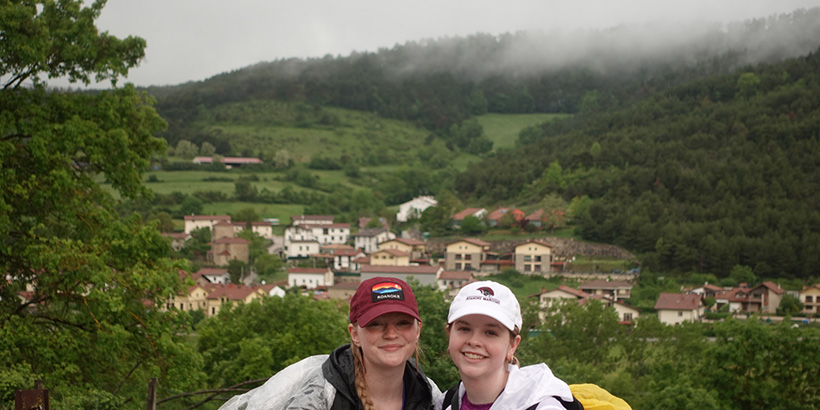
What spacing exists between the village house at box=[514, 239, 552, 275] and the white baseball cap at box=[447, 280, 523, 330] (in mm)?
60534

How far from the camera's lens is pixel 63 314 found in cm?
927

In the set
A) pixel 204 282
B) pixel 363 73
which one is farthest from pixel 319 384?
pixel 363 73

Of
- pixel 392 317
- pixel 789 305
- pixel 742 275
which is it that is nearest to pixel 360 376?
pixel 392 317

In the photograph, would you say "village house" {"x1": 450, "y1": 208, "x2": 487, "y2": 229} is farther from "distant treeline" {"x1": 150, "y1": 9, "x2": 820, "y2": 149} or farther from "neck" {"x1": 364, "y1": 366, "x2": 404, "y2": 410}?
"neck" {"x1": 364, "y1": 366, "x2": 404, "y2": 410}

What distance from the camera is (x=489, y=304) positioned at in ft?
8.52

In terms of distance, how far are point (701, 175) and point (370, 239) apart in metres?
Answer: 36.2

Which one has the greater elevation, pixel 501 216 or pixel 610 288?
pixel 501 216

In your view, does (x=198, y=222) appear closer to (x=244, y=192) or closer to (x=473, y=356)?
(x=244, y=192)

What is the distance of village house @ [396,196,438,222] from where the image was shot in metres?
94.1

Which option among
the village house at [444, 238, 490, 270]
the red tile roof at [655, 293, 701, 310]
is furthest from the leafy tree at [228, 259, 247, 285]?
the red tile roof at [655, 293, 701, 310]

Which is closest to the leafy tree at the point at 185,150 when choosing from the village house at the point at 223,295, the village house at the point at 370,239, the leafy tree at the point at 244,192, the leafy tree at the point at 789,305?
the leafy tree at the point at 244,192

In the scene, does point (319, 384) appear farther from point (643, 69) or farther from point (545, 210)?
point (643, 69)

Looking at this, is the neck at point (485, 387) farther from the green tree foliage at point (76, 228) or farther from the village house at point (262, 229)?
the village house at point (262, 229)

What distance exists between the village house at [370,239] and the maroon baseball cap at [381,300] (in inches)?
2894
